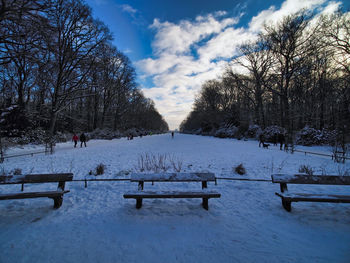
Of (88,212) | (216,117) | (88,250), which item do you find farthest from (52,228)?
(216,117)

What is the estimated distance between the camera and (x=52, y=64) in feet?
32.2

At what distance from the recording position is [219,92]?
50625 millimetres

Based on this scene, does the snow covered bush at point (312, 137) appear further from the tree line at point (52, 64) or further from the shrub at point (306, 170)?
the tree line at point (52, 64)

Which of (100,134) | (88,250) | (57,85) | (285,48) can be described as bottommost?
(88,250)

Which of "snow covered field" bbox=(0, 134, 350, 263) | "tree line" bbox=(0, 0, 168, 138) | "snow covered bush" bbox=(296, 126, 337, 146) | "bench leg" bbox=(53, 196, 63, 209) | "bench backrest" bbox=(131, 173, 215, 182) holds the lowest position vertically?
"snow covered field" bbox=(0, 134, 350, 263)

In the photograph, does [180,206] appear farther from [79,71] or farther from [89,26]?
[89,26]

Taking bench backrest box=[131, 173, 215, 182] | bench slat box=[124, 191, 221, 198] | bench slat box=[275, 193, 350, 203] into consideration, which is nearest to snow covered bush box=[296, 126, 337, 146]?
bench slat box=[275, 193, 350, 203]

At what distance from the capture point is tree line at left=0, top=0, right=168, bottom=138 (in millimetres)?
5824

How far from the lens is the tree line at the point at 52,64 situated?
5.82 meters

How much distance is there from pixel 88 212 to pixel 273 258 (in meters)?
3.50

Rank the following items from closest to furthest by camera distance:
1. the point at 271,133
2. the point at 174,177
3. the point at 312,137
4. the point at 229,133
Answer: the point at 174,177, the point at 312,137, the point at 271,133, the point at 229,133

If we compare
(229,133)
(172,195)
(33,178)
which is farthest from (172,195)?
(229,133)

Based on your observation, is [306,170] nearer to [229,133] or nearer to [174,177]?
[174,177]

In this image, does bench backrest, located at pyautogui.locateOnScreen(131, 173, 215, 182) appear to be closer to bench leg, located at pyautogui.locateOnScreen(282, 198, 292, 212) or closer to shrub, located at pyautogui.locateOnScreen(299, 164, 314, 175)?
bench leg, located at pyautogui.locateOnScreen(282, 198, 292, 212)
